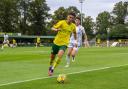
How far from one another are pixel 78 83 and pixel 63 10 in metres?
133

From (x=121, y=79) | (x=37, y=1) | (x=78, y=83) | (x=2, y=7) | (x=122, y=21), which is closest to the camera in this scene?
(x=78, y=83)

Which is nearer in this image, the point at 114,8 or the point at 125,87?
the point at 125,87

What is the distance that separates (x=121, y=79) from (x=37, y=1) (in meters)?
118

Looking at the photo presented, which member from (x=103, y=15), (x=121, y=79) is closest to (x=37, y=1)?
(x=103, y=15)

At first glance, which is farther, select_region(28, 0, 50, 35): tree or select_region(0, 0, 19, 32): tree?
select_region(28, 0, 50, 35): tree

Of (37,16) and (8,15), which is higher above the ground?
(37,16)

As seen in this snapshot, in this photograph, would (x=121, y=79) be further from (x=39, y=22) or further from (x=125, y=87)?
(x=39, y=22)

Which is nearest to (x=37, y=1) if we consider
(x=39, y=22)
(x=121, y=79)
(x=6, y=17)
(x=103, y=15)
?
(x=39, y=22)

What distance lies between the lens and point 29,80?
1322 cm

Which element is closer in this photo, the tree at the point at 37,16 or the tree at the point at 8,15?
the tree at the point at 8,15

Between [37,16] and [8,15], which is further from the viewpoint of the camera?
[37,16]

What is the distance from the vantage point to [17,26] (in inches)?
4860

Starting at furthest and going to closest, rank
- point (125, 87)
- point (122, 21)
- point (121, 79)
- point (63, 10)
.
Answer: point (122, 21) < point (63, 10) < point (121, 79) < point (125, 87)

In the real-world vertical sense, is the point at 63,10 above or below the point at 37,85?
above
